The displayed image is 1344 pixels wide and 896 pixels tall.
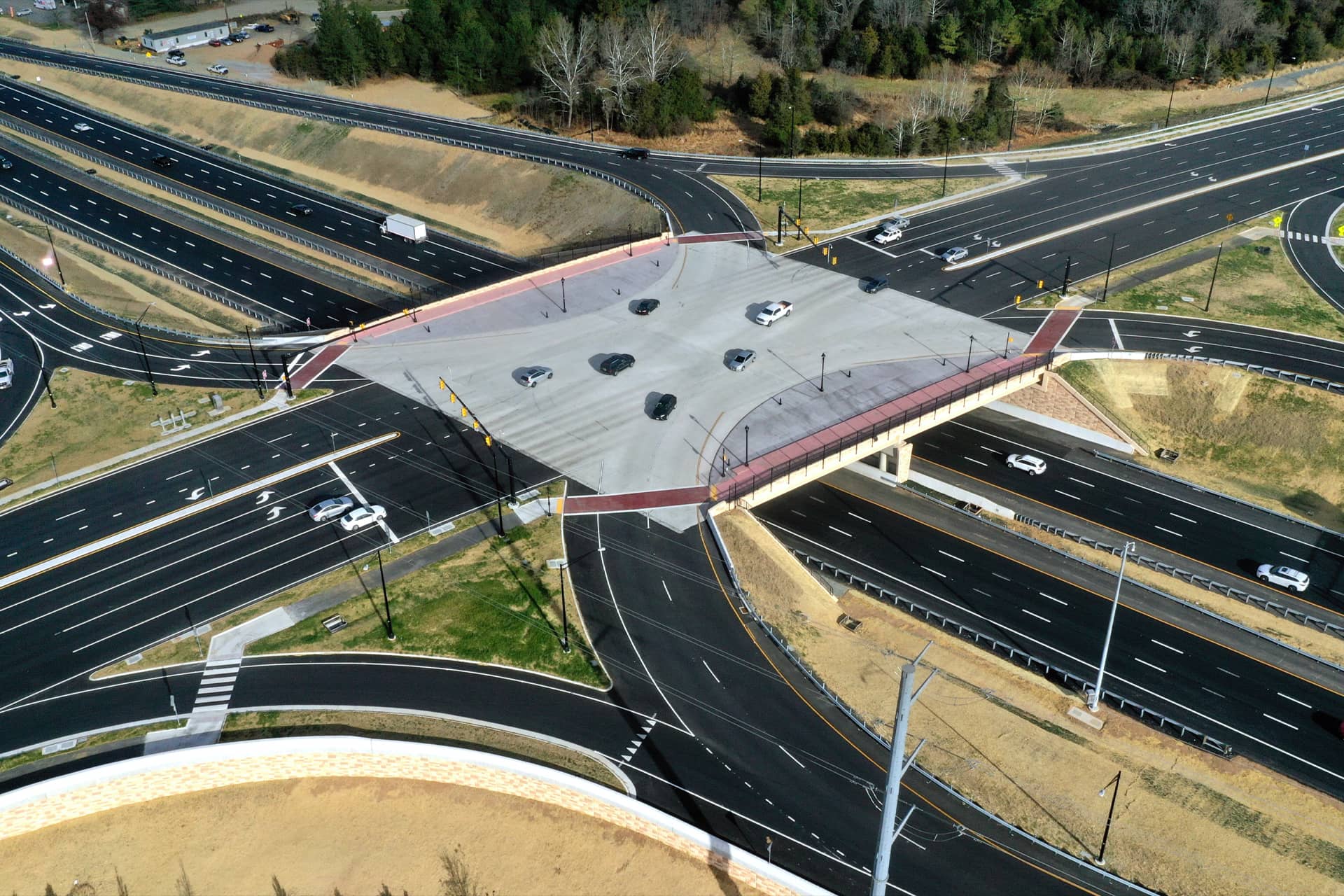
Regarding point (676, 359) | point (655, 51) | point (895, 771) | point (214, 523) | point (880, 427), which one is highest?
point (655, 51)

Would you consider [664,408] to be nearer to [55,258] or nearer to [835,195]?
[835,195]

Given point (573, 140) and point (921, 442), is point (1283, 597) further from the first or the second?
point (573, 140)

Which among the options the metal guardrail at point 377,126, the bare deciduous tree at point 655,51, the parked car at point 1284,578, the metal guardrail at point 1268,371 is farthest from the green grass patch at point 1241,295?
the bare deciduous tree at point 655,51

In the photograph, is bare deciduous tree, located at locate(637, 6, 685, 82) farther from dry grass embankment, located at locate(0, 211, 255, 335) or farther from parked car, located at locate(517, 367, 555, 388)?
parked car, located at locate(517, 367, 555, 388)

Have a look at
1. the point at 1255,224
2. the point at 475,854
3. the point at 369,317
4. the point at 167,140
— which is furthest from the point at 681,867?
the point at 167,140

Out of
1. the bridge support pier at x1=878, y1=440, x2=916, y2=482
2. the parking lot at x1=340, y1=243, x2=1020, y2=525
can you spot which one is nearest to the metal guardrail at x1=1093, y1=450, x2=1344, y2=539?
the parking lot at x1=340, y1=243, x2=1020, y2=525

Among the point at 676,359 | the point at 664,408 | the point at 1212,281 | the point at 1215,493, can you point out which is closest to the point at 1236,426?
→ the point at 1215,493
